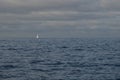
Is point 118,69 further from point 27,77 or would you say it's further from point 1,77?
point 1,77

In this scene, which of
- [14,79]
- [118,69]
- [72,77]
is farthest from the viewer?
[118,69]

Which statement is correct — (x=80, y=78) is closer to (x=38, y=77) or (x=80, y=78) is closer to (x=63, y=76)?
(x=63, y=76)

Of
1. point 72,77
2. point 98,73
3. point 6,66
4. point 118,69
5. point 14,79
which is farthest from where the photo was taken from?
point 6,66

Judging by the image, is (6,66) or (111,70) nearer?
(111,70)

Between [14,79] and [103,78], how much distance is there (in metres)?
12.6

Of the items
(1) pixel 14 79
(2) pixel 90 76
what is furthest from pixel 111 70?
(1) pixel 14 79

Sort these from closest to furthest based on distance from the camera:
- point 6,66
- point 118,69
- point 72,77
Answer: point 72,77 → point 118,69 → point 6,66

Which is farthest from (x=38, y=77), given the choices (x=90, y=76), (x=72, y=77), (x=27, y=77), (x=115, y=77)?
(x=115, y=77)

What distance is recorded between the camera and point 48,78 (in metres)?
41.5

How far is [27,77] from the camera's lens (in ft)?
138

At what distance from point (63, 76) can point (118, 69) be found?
11.8 m

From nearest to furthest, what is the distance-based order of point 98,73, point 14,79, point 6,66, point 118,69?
point 14,79 < point 98,73 < point 118,69 < point 6,66

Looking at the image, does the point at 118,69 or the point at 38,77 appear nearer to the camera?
the point at 38,77

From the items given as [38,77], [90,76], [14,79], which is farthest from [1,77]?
[90,76]
